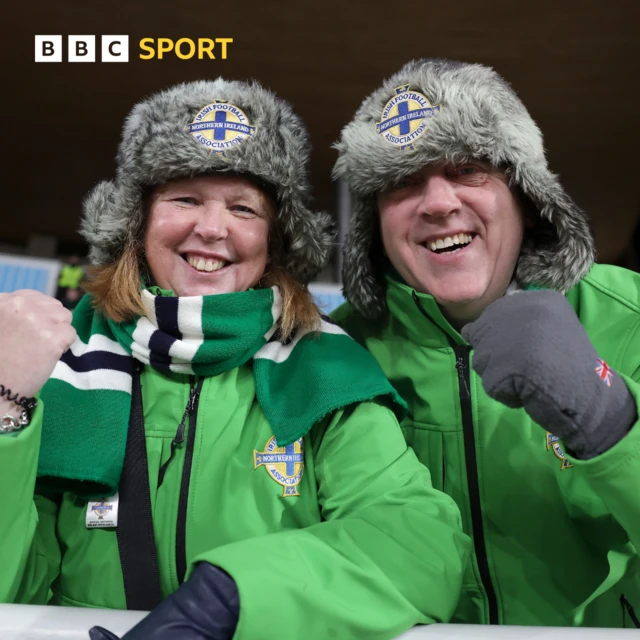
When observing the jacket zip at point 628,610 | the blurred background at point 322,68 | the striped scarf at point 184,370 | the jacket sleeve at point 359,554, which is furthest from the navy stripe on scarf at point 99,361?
the blurred background at point 322,68

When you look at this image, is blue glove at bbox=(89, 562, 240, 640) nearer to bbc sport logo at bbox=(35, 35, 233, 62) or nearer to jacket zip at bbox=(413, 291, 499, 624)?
jacket zip at bbox=(413, 291, 499, 624)

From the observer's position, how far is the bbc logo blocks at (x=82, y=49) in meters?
3.92

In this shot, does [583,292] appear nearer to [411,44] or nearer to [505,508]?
[505,508]

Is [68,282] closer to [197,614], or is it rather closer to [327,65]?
[327,65]

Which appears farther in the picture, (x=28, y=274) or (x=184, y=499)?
(x=28, y=274)

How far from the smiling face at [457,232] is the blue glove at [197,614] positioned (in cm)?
75

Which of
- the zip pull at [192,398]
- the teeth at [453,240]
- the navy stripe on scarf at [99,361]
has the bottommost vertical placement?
the zip pull at [192,398]

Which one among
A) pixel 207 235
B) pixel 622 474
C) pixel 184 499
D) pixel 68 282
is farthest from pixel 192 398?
pixel 68 282

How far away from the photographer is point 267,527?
117 cm

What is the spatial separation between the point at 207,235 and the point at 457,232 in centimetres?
49

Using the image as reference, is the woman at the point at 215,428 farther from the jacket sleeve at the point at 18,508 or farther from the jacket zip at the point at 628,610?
the jacket zip at the point at 628,610

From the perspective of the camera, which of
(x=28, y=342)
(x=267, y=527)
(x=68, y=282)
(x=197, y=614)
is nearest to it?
(x=197, y=614)

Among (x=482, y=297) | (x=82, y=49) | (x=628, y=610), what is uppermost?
(x=82, y=49)

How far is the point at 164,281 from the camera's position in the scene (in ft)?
4.51
